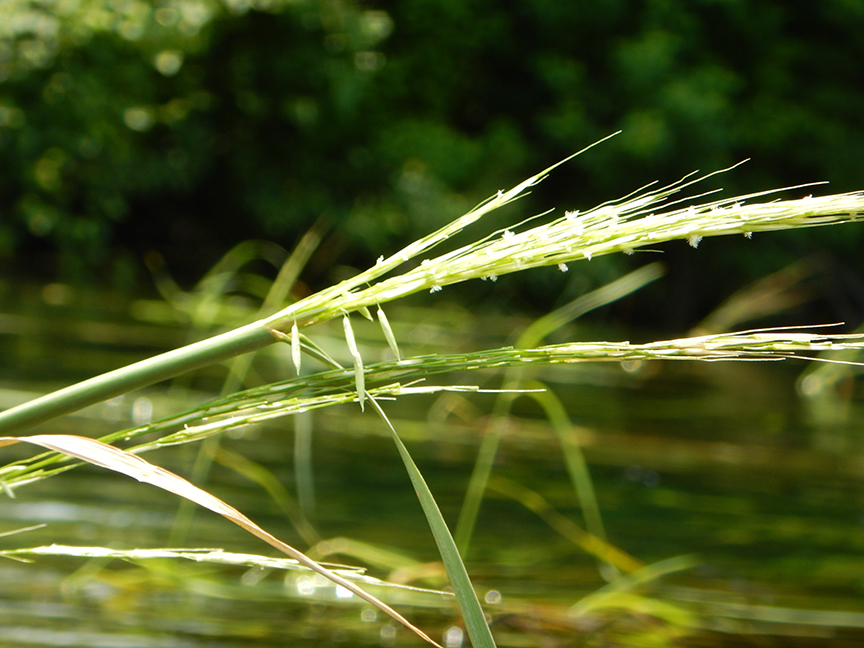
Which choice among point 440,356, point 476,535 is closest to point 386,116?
point 476,535

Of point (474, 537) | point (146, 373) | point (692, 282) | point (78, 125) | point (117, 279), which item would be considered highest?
point (692, 282)

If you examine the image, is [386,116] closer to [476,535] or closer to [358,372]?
[476,535]

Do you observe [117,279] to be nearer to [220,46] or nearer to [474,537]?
[220,46]

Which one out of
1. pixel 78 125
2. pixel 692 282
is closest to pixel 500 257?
pixel 78 125

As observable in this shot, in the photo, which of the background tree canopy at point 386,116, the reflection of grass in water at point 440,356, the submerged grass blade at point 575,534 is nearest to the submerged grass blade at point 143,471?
the reflection of grass in water at point 440,356

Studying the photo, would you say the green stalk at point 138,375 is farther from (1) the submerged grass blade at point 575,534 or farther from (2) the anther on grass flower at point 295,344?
(1) the submerged grass blade at point 575,534

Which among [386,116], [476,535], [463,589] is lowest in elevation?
[463,589]

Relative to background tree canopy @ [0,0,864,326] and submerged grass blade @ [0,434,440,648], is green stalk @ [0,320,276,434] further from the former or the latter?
background tree canopy @ [0,0,864,326]
